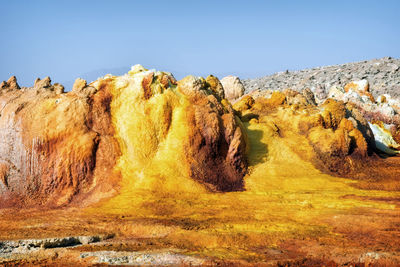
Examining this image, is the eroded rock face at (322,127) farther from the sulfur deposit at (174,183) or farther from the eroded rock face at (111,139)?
the eroded rock face at (111,139)

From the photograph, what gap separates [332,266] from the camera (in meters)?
6.90

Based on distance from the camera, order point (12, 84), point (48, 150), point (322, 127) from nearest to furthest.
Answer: point (48, 150), point (12, 84), point (322, 127)

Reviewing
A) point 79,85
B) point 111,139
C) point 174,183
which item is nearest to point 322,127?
point 174,183

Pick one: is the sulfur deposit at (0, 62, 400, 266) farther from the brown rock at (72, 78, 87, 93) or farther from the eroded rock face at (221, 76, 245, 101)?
the eroded rock face at (221, 76, 245, 101)

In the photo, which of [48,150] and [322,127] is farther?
[322,127]

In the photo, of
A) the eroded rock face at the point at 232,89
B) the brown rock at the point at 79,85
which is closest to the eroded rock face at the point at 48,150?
the brown rock at the point at 79,85

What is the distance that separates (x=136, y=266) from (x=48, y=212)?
5.44 m

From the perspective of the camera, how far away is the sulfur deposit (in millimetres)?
7922

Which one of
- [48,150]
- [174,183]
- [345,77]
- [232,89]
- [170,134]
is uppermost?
[345,77]

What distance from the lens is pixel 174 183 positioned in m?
12.8

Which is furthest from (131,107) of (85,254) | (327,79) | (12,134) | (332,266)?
(327,79)

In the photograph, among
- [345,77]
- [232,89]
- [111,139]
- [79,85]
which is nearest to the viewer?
[111,139]

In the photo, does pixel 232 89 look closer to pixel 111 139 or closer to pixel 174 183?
pixel 111 139

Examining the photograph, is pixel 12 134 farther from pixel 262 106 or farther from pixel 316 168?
pixel 262 106
